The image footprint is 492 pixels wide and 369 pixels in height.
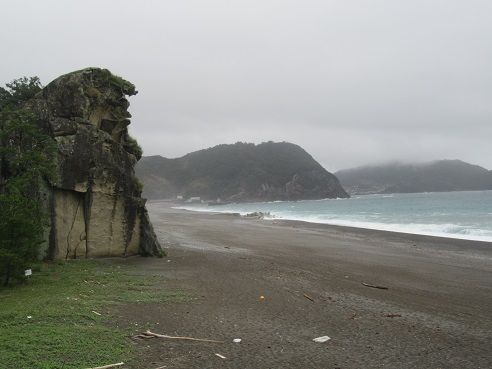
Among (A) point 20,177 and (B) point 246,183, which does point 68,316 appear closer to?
(A) point 20,177

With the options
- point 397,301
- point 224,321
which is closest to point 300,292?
point 397,301

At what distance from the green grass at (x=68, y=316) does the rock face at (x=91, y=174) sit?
2.39 meters

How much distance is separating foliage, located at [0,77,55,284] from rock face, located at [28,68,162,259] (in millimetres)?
796

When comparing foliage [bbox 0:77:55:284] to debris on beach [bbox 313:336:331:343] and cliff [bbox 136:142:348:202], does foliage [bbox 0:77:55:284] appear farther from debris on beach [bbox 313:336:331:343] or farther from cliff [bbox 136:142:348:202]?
cliff [bbox 136:142:348:202]

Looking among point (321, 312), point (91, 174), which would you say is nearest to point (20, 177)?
point (91, 174)

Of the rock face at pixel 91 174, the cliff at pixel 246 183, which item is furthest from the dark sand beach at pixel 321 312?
the cliff at pixel 246 183

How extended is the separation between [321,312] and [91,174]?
38.2ft

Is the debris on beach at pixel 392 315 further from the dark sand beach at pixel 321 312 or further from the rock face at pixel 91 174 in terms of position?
the rock face at pixel 91 174

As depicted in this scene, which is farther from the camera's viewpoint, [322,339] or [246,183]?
[246,183]

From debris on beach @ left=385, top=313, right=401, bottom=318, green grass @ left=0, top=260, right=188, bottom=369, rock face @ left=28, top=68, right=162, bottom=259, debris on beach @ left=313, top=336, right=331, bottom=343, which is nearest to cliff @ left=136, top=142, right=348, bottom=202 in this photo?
rock face @ left=28, top=68, right=162, bottom=259

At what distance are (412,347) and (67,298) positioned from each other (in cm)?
870

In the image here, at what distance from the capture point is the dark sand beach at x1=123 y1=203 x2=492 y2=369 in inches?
301

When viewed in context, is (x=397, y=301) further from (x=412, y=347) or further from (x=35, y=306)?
(x=35, y=306)

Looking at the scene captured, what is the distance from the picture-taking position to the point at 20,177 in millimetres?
14844
